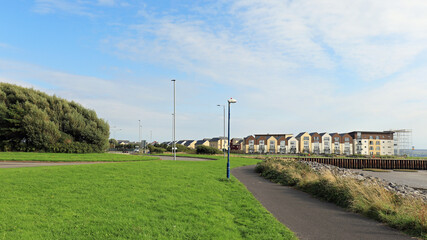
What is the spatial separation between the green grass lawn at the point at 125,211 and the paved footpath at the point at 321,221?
0.74 m

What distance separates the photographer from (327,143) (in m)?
109

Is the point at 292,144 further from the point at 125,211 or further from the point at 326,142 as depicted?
the point at 125,211

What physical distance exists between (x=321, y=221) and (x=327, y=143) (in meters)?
109

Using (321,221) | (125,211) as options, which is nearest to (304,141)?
(321,221)

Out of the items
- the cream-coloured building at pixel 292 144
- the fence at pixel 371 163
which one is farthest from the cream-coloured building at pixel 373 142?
the fence at pixel 371 163

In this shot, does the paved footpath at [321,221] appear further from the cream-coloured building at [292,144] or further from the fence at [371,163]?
the cream-coloured building at [292,144]

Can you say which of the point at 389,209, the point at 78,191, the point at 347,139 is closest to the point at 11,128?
the point at 78,191

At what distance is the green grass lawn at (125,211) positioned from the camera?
693 cm

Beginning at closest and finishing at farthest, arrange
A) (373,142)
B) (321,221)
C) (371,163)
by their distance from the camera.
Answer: (321,221) < (371,163) < (373,142)

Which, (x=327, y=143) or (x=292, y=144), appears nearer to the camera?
(x=292, y=144)

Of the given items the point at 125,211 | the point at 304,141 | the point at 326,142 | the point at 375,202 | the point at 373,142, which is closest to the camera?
the point at 125,211

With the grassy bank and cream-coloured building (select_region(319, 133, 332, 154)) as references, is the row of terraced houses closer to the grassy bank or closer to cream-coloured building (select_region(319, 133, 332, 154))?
cream-coloured building (select_region(319, 133, 332, 154))

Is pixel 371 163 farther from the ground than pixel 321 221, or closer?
closer

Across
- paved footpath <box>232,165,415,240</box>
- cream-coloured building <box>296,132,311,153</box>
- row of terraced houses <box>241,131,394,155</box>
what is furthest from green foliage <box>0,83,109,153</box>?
cream-coloured building <box>296,132,311,153</box>
